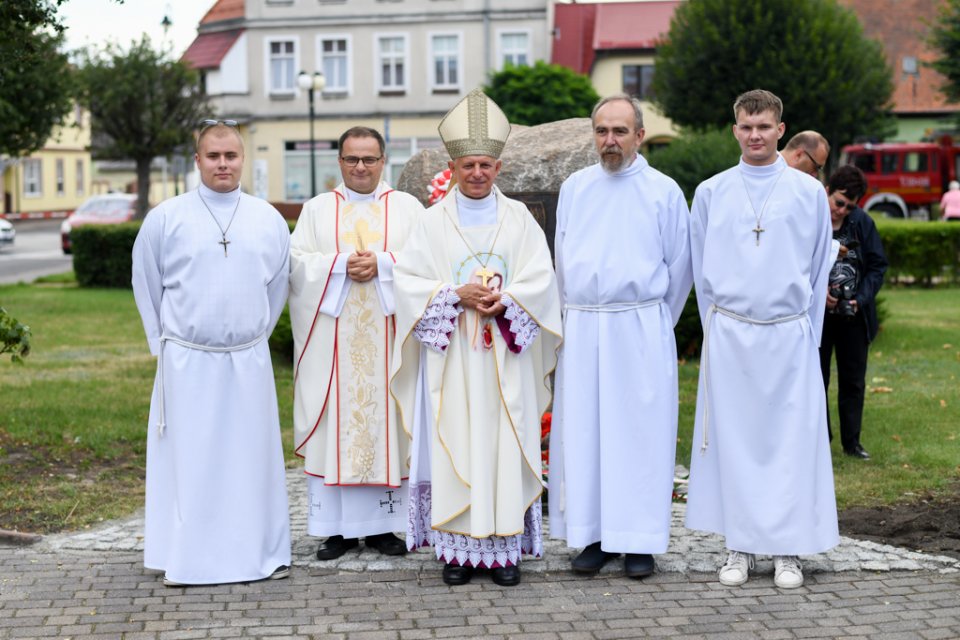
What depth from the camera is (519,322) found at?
236 inches

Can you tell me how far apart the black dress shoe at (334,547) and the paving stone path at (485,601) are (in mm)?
47

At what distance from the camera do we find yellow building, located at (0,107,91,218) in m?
55.9

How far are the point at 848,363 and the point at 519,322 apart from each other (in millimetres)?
3483

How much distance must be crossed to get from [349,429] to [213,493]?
746 mm

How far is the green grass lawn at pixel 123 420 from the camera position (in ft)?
25.8

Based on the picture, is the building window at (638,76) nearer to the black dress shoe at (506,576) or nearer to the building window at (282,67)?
the building window at (282,67)

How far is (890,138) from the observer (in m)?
45.5

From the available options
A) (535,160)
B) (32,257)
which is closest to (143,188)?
(32,257)

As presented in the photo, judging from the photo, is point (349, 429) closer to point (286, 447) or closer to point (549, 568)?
point (549, 568)

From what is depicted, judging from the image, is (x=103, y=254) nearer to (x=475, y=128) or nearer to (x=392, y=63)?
(x=475, y=128)

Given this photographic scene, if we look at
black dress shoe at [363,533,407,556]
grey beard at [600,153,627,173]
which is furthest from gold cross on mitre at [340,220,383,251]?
black dress shoe at [363,533,407,556]

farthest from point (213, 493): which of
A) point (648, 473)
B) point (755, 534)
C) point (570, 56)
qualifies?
point (570, 56)

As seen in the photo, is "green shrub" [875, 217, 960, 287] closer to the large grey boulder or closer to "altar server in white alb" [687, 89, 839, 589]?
the large grey boulder

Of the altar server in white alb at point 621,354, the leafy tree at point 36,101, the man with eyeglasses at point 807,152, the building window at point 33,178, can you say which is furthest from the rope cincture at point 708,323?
the building window at point 33,178
